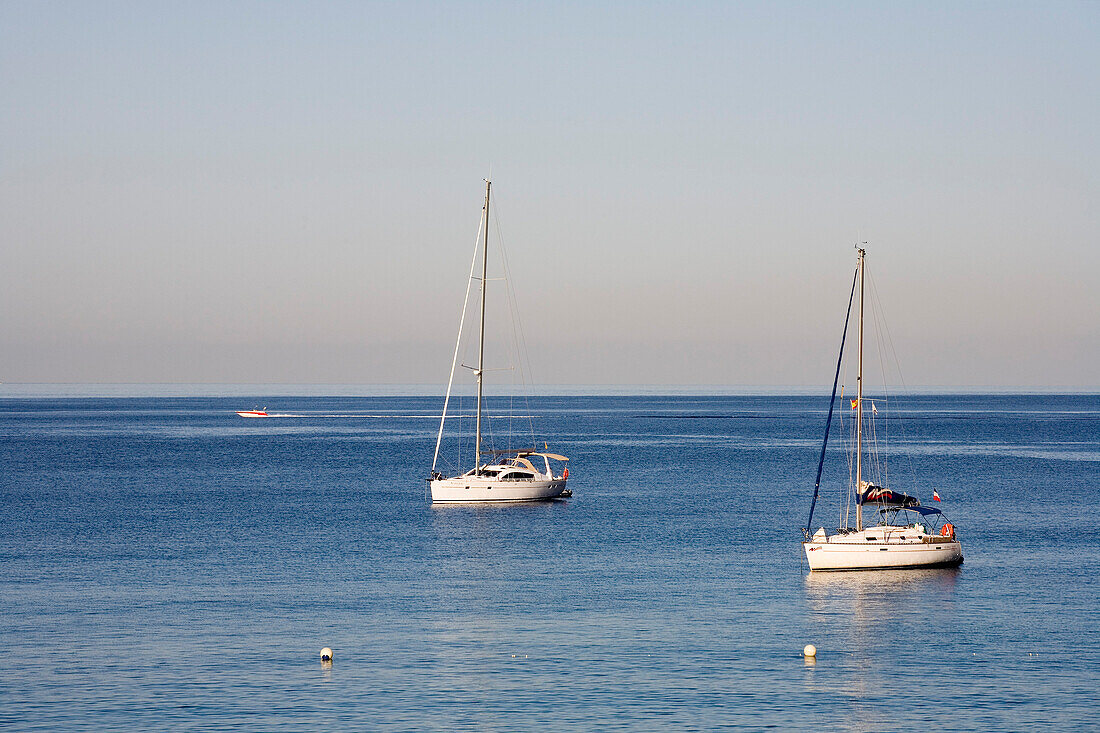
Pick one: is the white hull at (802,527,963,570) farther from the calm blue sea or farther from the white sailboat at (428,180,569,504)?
the white sailboat at (428,180,569,504)

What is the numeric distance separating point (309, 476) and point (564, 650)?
3302 inches

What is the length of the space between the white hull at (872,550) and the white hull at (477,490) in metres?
36.3

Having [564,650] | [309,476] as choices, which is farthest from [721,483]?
[564,650]

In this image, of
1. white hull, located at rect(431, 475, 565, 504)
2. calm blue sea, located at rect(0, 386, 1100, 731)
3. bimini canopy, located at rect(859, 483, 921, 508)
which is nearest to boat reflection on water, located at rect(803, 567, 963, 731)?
calm blue sea, located at rect(0, 386, 1100, 731)

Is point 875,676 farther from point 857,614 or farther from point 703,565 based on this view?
point 703,565

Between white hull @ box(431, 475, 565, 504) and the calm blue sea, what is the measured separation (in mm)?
1643

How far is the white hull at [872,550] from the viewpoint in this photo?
6397 cm

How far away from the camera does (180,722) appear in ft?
124

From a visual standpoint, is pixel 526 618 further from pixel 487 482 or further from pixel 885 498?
pixel 487 482

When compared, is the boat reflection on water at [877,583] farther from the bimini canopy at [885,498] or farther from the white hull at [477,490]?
the white hull at [477,490]

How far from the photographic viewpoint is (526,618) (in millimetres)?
53406

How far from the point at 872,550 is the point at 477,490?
3912cm

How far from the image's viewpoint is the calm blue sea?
3991cm

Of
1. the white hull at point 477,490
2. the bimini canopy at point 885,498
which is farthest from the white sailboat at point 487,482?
the bimini canopy at point 885,498
